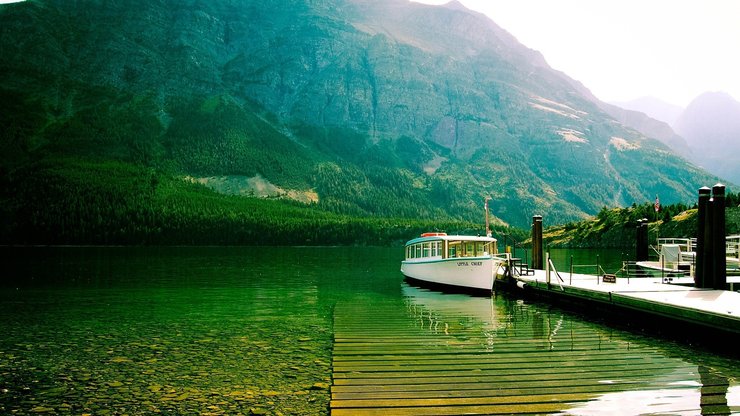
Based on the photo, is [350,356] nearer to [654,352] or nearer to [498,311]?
[654,352]

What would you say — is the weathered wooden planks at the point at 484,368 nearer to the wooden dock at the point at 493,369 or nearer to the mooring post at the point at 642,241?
the wooden dock at the point at 493,369

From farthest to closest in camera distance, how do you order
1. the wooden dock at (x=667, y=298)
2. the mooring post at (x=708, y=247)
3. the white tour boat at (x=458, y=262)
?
the white tour boat at (x=458, y=262) < the mooring post at (x=708, y=247) < the wooden dock at (x=667, y=298)

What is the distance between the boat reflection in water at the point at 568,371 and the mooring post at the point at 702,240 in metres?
7.07

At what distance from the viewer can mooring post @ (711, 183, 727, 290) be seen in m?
31.0

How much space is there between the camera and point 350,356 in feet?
76.3

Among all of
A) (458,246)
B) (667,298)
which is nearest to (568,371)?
(667,298)

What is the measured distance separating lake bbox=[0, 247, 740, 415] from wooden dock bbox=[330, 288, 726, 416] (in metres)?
0.14

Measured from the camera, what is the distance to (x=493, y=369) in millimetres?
20562

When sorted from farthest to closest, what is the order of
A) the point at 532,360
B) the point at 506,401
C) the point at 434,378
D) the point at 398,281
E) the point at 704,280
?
the point at 398,281 → the point at 704,280 → the point at 532,360 → the point at 434,378 → the point at 506,401

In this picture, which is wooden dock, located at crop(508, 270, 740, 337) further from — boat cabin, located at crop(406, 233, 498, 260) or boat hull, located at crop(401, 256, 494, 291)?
boat cabin, located at crop(406, 233, 498, 260)

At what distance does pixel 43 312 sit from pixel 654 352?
37553 millimetres

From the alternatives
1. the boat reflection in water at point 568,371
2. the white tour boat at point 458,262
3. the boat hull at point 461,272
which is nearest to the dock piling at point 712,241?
the boat reflection in water at point 568,371

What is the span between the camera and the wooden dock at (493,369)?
54.2 ft

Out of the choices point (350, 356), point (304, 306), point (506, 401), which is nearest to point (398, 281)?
point (304, 306)
